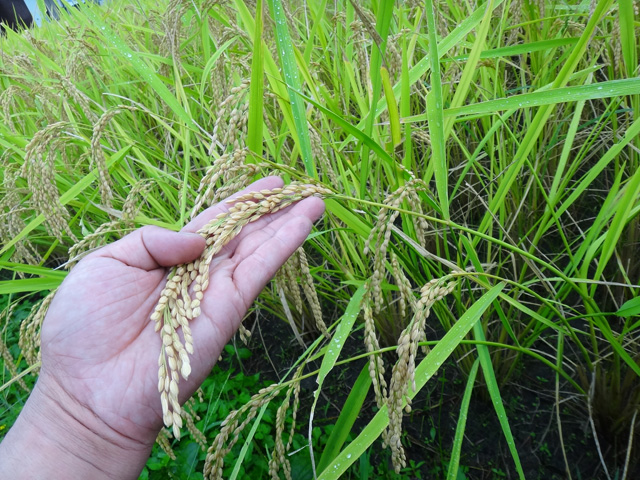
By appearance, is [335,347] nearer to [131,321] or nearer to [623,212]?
[131,321]

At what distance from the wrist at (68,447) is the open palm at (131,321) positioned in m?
0.02

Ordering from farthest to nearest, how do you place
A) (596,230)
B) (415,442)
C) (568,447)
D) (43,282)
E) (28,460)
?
(415,442) → (568,447) → (43,282) → (596,230) → (28,460)

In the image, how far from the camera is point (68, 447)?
97cm

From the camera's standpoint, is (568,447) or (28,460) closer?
(28,460)

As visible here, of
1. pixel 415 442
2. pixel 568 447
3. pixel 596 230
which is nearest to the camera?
pixel 596 230

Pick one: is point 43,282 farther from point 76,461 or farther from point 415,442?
point 415,442

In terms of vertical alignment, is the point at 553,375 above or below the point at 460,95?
below

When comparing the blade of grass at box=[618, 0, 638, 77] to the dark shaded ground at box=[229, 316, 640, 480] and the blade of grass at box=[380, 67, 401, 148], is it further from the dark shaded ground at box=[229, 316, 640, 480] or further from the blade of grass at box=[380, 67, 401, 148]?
the dark shaded ground at box=[229, 316, 640, 480]

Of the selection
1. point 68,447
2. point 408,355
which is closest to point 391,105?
point 408,355

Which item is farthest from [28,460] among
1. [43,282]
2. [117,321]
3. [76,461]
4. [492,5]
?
[492,5]

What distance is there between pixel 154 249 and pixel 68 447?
0.52 m

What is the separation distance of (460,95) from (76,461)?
1.45 meters

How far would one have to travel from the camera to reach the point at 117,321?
104cm

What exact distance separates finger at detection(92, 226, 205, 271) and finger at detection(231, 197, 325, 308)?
0.58ft
